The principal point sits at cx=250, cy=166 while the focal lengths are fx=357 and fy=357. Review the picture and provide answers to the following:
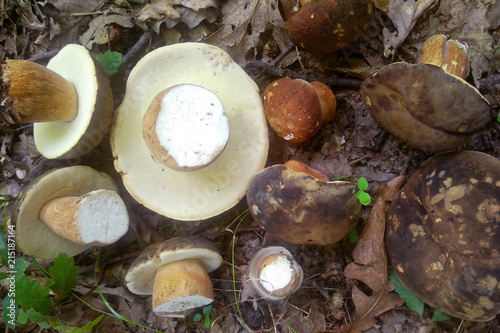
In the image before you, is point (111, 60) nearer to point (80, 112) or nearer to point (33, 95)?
point (80, 112)

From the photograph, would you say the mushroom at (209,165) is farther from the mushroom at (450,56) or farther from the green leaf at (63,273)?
the mushroom at (450,56)

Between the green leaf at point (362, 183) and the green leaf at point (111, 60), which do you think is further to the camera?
the green leaf at point (111, 60)

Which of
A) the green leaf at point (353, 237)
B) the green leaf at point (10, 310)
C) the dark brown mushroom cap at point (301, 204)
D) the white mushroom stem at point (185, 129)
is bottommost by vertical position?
the green leaf at point (10, 310)

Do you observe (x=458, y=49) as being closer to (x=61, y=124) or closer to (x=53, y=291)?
(x=61, y=124)

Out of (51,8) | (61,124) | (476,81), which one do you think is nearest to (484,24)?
(476,81)

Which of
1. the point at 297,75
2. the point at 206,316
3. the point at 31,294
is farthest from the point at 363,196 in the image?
the point at 31,294

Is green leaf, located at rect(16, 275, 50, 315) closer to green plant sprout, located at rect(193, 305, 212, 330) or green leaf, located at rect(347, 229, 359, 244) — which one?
green plant sprout, located at rect(193, 305, 212, 330)

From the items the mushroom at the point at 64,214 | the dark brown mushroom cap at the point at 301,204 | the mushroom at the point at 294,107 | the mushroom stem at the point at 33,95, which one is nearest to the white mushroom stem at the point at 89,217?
the mushroom at the point at 64,214
